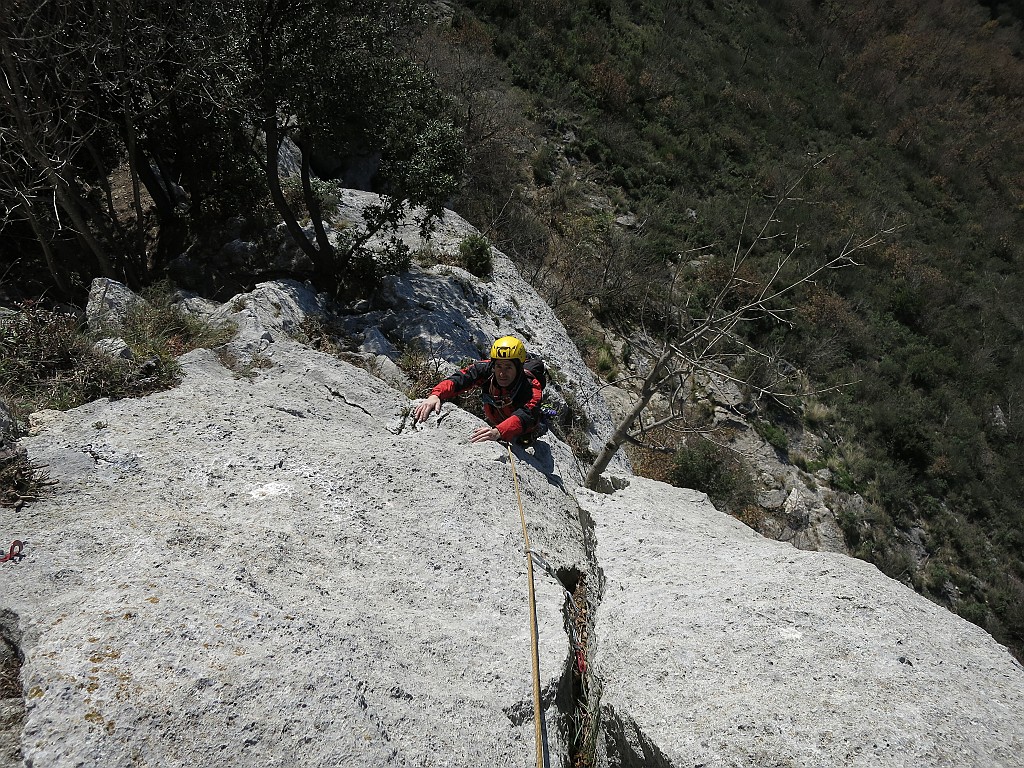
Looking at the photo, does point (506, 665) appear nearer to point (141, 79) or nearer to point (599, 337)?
point (141, 79)

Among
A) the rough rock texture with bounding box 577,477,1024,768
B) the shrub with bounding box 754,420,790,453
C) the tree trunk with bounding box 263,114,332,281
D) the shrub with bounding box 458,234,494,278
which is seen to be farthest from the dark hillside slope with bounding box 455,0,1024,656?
the rough rock texture with bounding box 577,477,1024,768

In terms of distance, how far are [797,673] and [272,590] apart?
3053 millimetres

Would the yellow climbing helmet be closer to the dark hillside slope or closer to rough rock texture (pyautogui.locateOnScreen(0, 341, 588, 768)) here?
rough rock texture (pyautogui.locateOnScreen(0, 341, 588, 768))

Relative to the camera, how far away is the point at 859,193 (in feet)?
80.4

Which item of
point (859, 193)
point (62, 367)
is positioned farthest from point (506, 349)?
point (859, 193)

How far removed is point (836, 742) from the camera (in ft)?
8.55

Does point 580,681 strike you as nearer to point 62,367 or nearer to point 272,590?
point 272,590

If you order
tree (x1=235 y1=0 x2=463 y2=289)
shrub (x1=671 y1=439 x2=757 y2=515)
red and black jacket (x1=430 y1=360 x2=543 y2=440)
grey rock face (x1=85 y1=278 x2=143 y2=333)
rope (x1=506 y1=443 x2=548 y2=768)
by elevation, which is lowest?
shrub (x1=671 y1=439 x2=757 y2=515)

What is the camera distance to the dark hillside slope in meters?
15.7

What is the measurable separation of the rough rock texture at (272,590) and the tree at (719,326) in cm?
186

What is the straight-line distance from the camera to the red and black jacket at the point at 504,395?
5.52 metres

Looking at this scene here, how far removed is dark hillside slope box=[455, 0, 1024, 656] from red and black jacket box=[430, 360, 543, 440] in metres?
9.23

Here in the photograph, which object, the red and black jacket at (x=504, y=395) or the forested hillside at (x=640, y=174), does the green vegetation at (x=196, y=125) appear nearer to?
the forested hillside at (x=640, y=174)

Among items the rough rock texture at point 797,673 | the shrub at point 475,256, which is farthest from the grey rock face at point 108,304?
the shrub at point 475,256
